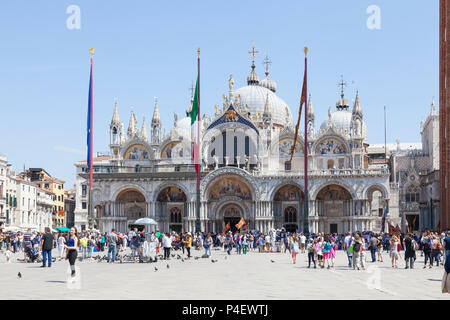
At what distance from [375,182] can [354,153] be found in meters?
4.53

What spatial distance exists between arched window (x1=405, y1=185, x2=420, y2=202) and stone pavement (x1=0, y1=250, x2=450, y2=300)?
56.7 meters

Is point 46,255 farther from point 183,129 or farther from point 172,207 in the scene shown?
point 183,129

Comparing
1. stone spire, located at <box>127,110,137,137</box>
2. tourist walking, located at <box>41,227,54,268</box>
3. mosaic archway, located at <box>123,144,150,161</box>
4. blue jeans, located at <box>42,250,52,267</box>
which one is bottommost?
blue jeans, located at <box>42,250,52,267</box>

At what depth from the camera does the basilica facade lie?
2589 inches

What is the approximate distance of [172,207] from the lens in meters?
70.8

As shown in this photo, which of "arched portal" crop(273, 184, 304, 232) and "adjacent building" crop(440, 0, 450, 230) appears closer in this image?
"adjacent building" crop(440, 0, 450, 230)

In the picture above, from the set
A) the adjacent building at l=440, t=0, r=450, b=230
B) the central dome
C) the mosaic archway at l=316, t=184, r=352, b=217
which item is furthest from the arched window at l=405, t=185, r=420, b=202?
the adjacent building at l=440, t=0, r=450, b=230

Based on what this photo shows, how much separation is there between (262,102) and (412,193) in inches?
889

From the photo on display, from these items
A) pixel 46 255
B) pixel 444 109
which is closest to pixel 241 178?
pixel 444 109

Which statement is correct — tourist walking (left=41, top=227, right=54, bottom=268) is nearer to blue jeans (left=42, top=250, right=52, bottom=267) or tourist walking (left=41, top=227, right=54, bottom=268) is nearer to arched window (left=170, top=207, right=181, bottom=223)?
blue jeans (left=42, top=250, right=52, bottom=267)

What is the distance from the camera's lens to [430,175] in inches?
2896
